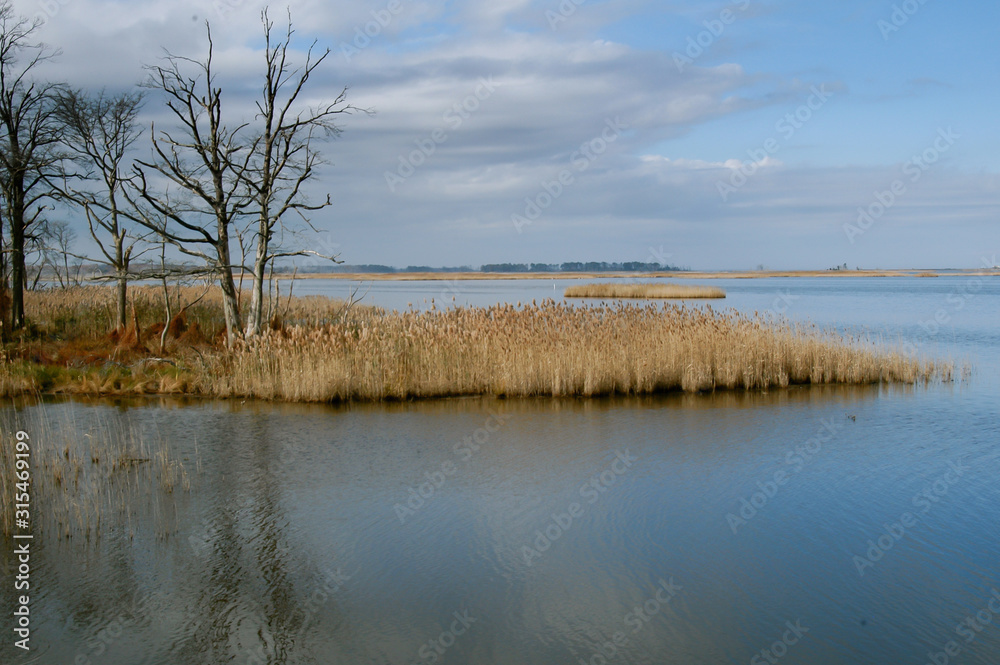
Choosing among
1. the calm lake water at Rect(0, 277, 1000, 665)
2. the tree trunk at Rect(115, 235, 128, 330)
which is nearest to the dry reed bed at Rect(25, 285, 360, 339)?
the tree trunk at Rect(115, 235, 128, 330)

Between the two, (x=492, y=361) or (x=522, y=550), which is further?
(x=492, y=361)

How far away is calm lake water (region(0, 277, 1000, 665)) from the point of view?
4531 millimetres

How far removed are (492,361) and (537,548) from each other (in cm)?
750

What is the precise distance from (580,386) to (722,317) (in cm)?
392

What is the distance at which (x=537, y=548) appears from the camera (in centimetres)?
604

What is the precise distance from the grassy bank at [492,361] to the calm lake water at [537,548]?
221 cm

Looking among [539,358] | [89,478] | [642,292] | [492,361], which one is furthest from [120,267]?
[642,292]

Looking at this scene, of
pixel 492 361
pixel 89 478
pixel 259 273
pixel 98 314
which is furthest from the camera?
pixel 98 314

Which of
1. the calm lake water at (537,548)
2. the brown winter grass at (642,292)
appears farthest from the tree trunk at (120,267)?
the brown winter grass at (642,292)

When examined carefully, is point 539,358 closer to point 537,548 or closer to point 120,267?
point 537,548

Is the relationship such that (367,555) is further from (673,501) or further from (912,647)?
(912,647)

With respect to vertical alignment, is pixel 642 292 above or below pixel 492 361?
above

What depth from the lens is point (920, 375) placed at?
585 inches

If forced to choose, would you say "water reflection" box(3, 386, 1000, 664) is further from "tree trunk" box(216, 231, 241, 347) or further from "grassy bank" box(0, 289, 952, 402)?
"tree trunk" box(216, 231, 241, 347)
